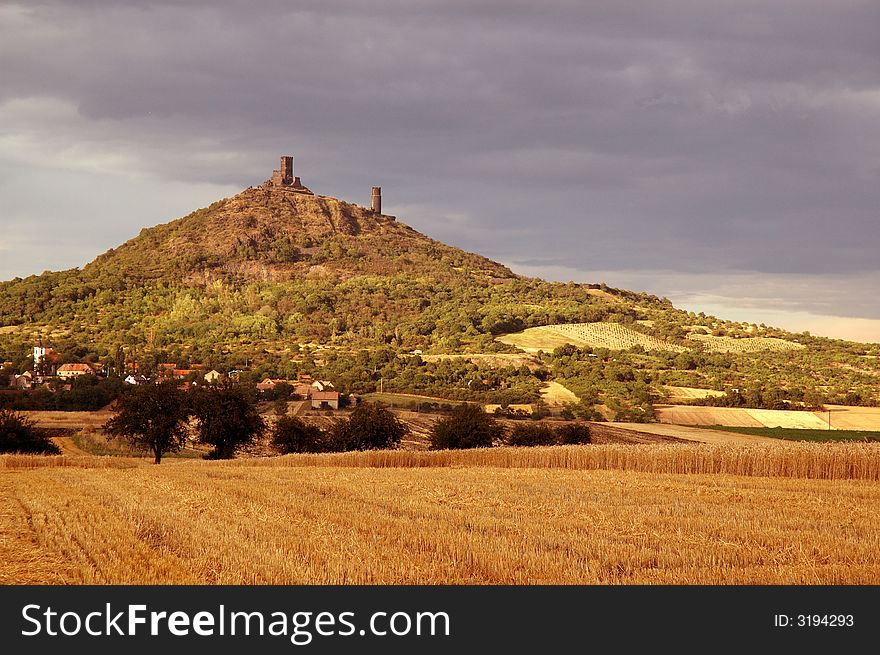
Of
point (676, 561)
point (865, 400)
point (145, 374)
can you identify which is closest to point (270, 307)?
point (145, 374)

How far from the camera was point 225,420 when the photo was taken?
68250 millimetres

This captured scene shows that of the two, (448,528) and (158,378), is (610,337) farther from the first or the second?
(448,528)

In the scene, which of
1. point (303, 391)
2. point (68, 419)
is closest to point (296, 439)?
point (68, 419)

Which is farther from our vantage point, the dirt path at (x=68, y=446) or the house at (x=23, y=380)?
the house at (x=23, y=380)

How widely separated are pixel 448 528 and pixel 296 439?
52.3 m

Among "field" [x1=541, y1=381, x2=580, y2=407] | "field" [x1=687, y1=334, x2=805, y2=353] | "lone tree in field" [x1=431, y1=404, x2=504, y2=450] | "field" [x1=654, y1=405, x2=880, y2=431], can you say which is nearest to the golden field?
"lone tree in field" [x1=431, y1=404, x2=504, y2=450]

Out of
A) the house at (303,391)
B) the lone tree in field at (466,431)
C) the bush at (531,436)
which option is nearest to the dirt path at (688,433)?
the bush at (531,436)

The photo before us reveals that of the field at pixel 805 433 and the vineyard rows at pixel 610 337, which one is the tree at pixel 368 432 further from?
the vineyard rows at pixel 610 337

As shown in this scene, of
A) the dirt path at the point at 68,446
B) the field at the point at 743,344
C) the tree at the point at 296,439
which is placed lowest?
the dirt path at the point at 68,446

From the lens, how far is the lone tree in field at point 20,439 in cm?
6303

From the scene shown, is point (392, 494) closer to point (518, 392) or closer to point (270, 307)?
point (518, 392)

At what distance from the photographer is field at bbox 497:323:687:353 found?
158 meters

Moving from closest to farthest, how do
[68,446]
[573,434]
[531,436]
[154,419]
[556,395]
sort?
1. [154,419]
2. [531,436]
3. [573,434]
4. [68,446]
5. [556,395]

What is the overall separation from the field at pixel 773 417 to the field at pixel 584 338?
54.9 m
